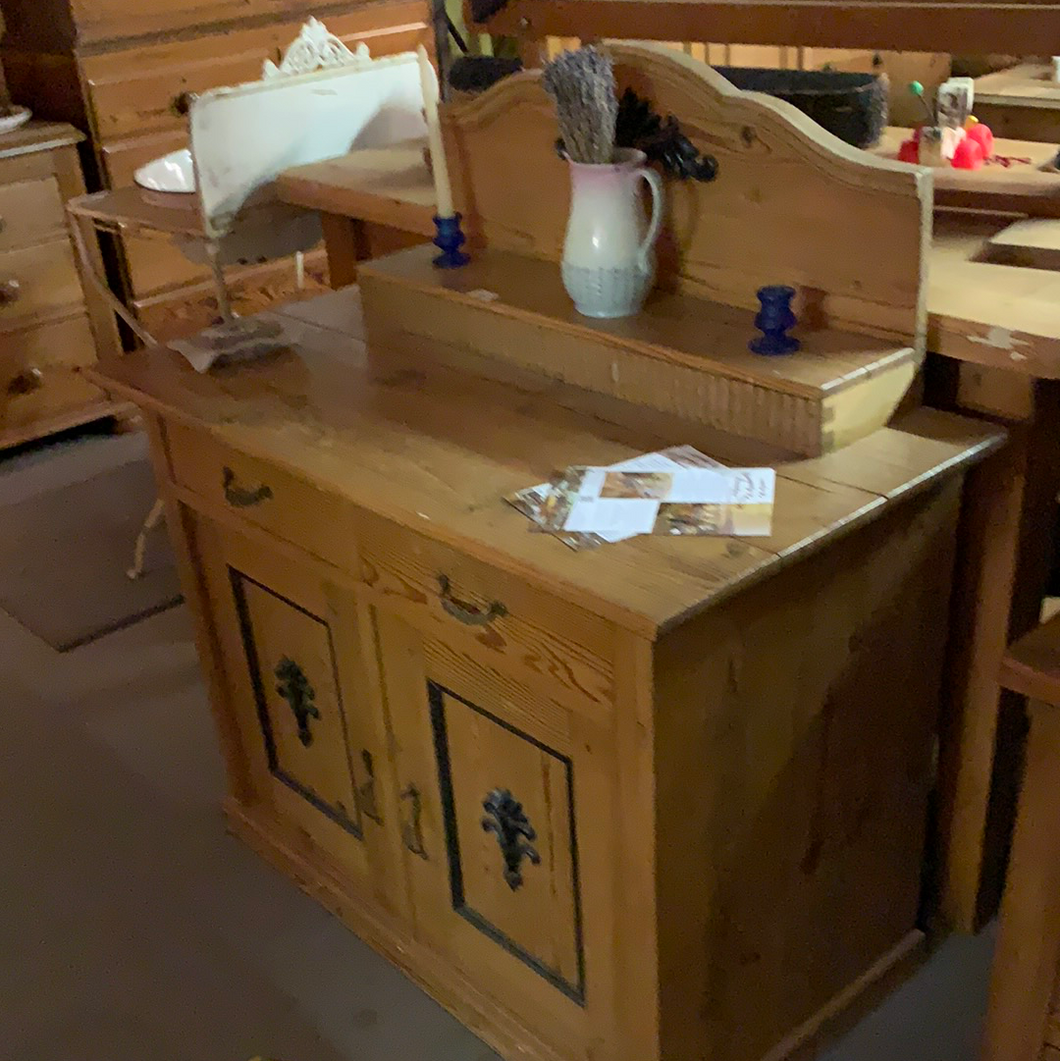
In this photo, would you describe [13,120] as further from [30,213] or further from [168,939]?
[168,939]

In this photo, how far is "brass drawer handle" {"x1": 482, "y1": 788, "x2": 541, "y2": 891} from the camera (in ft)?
4.73

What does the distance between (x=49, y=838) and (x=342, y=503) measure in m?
1.06

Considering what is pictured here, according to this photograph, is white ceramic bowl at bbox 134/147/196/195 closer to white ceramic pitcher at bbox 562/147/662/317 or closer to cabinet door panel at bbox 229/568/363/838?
cabinet door panel at bbox 229/568/363/838

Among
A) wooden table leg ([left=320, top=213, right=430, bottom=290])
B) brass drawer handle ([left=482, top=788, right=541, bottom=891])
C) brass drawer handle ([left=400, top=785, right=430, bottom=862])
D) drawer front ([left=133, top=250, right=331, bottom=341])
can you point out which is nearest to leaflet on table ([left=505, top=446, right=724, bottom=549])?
brass drawer handle ([left=482, top=788, right=541, bottom=891])

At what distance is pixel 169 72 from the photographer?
332cm

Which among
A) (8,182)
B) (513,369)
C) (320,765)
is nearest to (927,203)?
(513,369)

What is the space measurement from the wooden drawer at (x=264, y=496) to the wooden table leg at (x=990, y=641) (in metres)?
0.80

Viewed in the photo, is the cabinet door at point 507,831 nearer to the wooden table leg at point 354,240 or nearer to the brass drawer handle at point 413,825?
the brass drawer handle at point 413,825

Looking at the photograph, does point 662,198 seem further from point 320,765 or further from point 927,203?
point 320,765

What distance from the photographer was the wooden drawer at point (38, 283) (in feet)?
10.9

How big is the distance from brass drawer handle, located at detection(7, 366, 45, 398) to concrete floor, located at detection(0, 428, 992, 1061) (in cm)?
124

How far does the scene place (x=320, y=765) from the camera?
5.97 feet

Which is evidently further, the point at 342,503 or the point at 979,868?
the point at 979,868

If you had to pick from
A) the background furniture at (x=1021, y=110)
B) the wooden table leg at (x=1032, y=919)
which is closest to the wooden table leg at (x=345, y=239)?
the wooden table leg at (x=1032, y=919)
